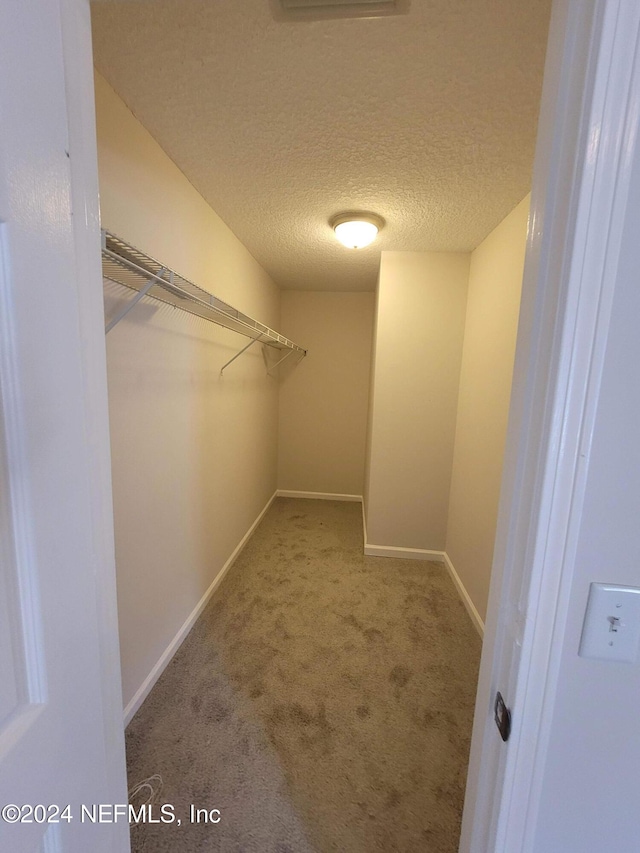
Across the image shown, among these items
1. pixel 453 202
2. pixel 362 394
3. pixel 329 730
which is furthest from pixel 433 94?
pixel 362 394

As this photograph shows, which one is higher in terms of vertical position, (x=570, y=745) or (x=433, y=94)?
(x=433, y=94)

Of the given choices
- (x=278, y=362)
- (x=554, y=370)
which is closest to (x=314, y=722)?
(x=554, y=370)

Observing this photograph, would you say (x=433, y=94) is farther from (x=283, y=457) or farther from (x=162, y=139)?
(x=283, y=457)

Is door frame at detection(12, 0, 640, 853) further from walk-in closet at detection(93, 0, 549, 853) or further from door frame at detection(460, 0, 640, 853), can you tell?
walk-in closet at detection(93, 0, 549, 853)

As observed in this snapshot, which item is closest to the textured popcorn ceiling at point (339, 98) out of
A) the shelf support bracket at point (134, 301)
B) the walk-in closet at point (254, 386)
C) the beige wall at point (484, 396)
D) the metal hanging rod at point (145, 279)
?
the walk-in closet at point (254, 386)

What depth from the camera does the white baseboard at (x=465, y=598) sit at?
2.01 m

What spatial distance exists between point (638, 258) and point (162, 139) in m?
1.72

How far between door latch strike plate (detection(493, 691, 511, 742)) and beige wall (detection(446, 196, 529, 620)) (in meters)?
1.33

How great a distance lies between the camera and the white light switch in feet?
1.60

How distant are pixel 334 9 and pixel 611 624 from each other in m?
1.43

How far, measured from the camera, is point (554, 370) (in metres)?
0.46

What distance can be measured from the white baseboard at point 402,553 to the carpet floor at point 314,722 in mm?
382

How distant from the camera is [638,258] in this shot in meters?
0.44

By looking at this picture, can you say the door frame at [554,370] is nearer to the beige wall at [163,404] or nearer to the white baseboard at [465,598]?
the beige wall at [163,404]
